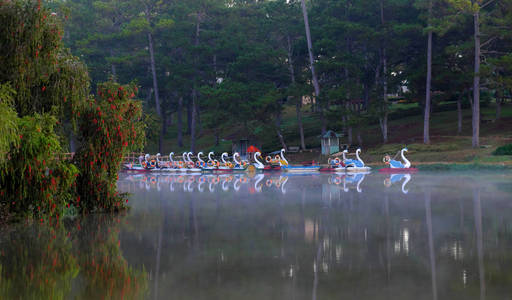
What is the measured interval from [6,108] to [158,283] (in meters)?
5.00

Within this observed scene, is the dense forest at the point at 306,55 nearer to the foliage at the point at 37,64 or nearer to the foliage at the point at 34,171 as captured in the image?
the foliage at the point at 37,64

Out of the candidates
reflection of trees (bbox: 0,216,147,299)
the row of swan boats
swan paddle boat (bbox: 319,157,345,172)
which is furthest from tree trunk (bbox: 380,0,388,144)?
reflection of trees (bbox: 0,216,147,299)

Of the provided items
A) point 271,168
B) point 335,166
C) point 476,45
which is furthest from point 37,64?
point 476,45

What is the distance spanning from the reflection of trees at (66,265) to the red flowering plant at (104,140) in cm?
185

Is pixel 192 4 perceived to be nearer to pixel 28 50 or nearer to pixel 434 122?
pixel 434 122

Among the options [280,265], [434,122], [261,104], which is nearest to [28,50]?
[280,265]

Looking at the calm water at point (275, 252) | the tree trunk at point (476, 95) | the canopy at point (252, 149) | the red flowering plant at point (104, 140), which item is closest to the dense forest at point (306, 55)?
the tree trunk at point (476, 95)

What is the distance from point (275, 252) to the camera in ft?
34.6

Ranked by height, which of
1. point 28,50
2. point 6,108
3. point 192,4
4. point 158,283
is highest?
point 192,4

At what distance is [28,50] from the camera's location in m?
12.3

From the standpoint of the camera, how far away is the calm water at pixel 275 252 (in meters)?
8.09

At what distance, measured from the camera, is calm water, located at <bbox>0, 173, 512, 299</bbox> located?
26.6 feet

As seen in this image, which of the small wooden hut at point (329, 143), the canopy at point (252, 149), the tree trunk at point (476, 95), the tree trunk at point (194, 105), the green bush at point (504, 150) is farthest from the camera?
the tree trunk at point (194, 105)

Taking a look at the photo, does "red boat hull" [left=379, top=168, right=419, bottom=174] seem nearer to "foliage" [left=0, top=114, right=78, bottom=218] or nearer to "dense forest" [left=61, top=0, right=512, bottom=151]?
"dense forest" [left=61, top=0, right=512, bottom=151]
